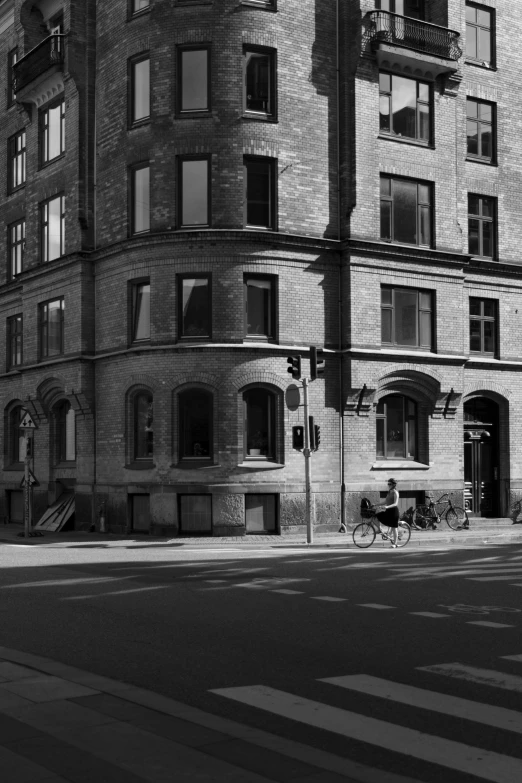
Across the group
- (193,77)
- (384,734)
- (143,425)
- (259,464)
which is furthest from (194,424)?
(384,734)

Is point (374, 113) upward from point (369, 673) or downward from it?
upward

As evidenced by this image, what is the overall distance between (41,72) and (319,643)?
27.0 meters

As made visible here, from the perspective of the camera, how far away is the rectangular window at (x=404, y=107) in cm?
3034

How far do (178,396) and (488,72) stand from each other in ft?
49.7

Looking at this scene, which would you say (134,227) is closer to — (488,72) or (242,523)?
(242,523)

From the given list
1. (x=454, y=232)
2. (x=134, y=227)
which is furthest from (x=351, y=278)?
(x=134, y=227)

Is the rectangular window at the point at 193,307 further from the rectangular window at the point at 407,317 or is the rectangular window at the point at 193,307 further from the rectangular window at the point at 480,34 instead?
the rectangular window at the point at 480,34

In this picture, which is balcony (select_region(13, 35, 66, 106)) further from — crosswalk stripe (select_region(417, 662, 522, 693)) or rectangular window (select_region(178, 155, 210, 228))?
crosswalk stripe (select_region(417, 662, 522, 693))

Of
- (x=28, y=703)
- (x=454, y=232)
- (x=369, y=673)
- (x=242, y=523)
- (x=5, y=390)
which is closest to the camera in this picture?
(x=28, y=703)

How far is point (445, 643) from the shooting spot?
10234mm

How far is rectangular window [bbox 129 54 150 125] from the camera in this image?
29.1 meters

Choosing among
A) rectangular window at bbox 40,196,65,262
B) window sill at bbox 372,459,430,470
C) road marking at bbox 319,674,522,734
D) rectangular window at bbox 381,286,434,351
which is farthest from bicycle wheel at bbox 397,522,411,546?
road marking at bbox 319,674,522,734

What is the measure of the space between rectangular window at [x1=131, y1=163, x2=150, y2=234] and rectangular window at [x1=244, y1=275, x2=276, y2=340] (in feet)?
11.4

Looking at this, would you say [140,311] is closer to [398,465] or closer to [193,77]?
[193,77]
